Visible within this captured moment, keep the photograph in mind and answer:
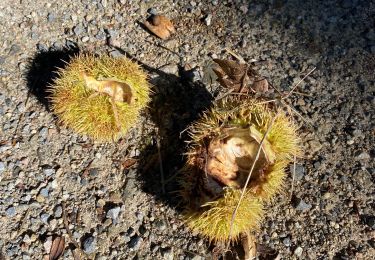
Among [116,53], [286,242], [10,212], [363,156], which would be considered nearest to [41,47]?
[116,53]

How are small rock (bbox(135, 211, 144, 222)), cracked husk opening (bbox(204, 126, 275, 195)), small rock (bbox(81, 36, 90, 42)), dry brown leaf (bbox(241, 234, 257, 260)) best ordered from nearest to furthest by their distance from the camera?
cracked husk opening (bbox(204, 126, 275, 195)) → dry brown leaf (bbox(241, 234, 257, 260)) → small rock (bbox(135, 211, 144, 222)) → small rock (bbox(81, 36, 90, 42))

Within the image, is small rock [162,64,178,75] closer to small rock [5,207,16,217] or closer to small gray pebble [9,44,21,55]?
small gray pebble [9,44,21,55]

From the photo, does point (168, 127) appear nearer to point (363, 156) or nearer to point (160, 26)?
point (160, 26)

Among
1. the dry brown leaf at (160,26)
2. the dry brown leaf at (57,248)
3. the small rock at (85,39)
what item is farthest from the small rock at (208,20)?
the dry brown leaf at (57,248)

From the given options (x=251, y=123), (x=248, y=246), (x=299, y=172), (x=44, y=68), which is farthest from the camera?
(x=44, y=68)

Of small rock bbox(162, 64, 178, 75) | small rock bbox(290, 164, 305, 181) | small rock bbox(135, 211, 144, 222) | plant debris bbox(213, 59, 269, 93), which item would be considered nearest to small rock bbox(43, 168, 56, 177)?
small rock bbox(135, 211, 144, 222)

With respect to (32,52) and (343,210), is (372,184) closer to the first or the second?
(343,210)
